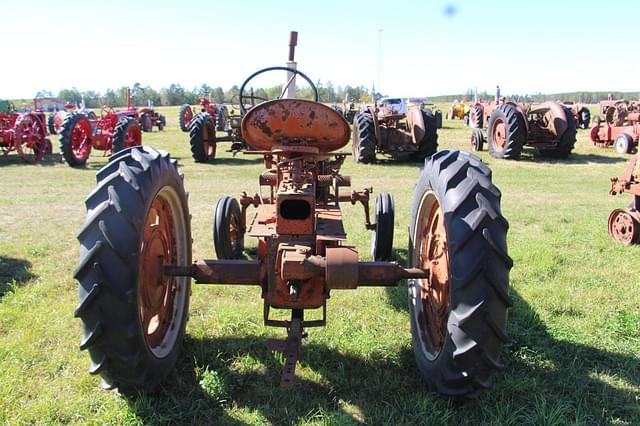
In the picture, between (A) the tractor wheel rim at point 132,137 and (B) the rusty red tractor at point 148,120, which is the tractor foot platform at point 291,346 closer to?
(A) the tractor wheel rim at point 132,137

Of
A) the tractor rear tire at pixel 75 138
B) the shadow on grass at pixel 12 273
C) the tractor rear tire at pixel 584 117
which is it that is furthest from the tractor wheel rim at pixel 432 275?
the tractor rear tire at pixel 584 117

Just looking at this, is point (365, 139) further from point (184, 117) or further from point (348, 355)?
point (184, 117)

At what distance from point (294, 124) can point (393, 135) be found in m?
10.2

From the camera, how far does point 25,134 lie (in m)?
14.3

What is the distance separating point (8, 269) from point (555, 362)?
4968 mm

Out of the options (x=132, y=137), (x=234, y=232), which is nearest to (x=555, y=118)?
(x=132, y=137)

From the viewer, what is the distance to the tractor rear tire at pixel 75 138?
12.9 m

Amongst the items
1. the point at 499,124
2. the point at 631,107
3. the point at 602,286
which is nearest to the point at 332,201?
the point at 602,286

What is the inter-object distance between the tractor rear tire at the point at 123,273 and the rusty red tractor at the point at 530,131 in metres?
12.8

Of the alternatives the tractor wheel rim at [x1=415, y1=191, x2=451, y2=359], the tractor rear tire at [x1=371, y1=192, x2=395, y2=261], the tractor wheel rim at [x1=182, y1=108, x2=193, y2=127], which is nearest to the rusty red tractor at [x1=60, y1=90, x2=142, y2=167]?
the tractor rear tire at [x1=371, y1=192, x2=395, y2=261]

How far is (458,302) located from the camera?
8.34 feet

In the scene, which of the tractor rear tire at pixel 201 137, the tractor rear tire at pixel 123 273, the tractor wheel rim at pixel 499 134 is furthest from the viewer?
the tractor wheel rim at pixel 499 134

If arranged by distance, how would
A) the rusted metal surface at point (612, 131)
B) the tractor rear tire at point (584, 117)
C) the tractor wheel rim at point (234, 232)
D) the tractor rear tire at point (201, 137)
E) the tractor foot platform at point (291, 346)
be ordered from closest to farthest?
the tractor foot platform at point (291, 346), the tractor wheel rim at point (234, 232), the tractor rear tire at point (201, 137), the rusted metal surface at point (612, 131), the tractor rear tire at point (584, 117)

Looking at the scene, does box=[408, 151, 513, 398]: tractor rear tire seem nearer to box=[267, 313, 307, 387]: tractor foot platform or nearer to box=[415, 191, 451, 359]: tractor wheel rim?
box=[415, 191, 451, 359]: tractor wheel rim
